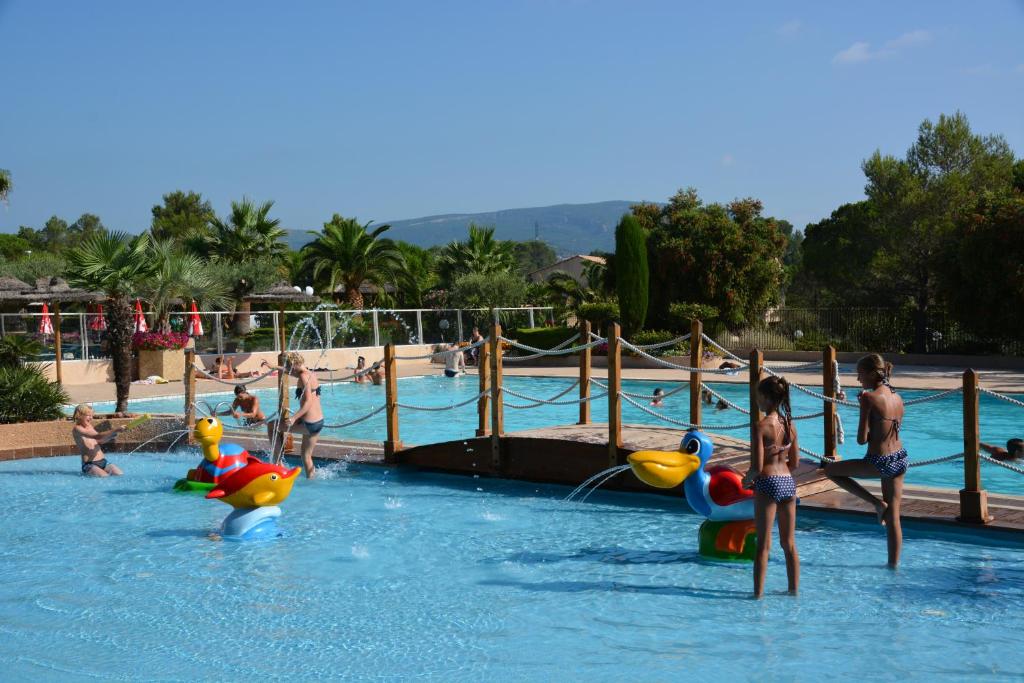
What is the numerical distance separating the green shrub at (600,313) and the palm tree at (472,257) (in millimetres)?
12998

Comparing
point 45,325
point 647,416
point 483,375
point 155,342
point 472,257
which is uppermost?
point 472,257

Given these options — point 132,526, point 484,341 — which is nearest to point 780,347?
point 484,341

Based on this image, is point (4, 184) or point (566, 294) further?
point (566, 294)

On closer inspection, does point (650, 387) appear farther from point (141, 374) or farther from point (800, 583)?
point (800, 583)

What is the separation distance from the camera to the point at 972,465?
8.01m

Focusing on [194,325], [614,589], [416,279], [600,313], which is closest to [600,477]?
[614,589]

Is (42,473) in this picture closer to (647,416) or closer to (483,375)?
(483,375)

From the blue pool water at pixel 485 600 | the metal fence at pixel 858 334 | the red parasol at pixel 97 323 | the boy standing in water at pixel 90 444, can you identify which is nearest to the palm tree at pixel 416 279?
the metal fence at pixel 858 334

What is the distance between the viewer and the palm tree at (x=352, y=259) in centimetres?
4081

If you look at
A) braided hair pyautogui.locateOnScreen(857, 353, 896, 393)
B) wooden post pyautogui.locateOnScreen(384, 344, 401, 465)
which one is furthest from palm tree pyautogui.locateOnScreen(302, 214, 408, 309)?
braided hair pyautogui.locateOnScreen(857, 353, 896, 393)

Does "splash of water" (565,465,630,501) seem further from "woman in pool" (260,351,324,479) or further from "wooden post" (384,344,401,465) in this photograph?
"woman in pool" (260,351,324,479)

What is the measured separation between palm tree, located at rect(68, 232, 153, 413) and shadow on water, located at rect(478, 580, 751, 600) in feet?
36.0

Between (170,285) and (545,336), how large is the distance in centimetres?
1212

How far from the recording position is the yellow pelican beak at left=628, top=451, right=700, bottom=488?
24.7 feet
